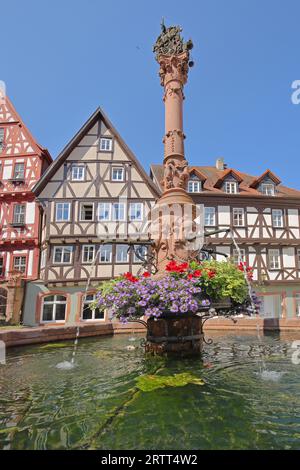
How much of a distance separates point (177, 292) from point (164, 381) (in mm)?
1342

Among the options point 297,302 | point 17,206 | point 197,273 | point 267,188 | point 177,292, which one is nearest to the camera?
point 177,292

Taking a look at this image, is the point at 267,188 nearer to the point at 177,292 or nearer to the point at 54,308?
the point at 54,308

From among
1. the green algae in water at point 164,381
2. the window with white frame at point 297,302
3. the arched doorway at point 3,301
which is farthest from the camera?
the window with white frame at point 297,302

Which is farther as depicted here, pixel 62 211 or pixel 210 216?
pixel 210 216

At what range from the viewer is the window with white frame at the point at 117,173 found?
20.5 meters

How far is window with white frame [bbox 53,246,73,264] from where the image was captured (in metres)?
18.9

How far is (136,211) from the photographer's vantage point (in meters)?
19.9

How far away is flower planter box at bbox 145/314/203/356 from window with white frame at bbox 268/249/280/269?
18.1 meters

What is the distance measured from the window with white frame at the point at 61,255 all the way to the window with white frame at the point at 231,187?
42.4 feet

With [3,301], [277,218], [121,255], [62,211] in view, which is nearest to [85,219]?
[62,211]

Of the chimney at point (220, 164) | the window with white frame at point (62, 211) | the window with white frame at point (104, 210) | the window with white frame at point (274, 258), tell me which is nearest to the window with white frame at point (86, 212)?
the window with white frame at point (104, 210)

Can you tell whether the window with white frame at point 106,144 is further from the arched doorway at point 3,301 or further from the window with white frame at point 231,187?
the arched doorway at point 3,301

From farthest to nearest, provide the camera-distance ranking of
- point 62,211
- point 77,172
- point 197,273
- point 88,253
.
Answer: point 77,172, point 62,211, point 88,253, point 197,273

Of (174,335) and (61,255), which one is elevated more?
(61,255)
